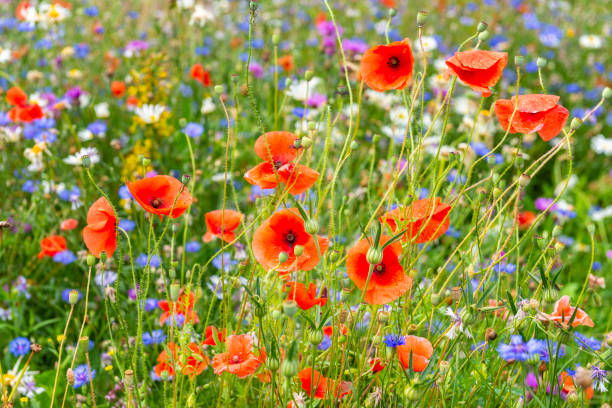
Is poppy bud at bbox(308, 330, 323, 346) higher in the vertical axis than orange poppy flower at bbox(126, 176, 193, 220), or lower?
lower

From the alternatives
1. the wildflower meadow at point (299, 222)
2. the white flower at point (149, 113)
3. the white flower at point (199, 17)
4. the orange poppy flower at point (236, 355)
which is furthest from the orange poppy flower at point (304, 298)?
the white flower at point (199, 17)

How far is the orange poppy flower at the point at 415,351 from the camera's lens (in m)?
1.13

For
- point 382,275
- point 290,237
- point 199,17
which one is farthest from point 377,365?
point 199,17

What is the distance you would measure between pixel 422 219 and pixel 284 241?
0.27 m

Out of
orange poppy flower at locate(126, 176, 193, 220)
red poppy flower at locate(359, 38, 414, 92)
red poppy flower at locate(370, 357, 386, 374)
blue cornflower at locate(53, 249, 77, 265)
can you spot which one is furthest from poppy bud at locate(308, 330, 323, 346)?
blue cornflower at locate(53, 249, 77, 265)

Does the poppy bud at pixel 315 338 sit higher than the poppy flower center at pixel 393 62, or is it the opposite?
the poppy flower center at pixel 393 62

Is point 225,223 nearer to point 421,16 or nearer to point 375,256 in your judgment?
point 375,256

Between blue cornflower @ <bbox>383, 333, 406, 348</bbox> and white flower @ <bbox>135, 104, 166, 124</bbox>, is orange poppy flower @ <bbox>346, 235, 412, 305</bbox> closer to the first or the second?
blue cornflower @ <bbox>383, 333, 406, 348</bbox>

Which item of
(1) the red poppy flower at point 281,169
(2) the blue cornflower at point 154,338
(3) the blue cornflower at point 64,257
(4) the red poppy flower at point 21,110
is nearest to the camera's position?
(1) the red poppy flower at point 281,169

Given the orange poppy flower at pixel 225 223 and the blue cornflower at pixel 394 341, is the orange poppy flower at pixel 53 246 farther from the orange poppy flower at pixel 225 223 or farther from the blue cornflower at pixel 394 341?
the blue cornflower at pixel 394 341

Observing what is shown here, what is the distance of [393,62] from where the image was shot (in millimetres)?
1211

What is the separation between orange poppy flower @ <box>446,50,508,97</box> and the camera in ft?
3.49

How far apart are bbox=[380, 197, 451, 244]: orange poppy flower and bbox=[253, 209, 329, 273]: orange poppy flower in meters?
0.15

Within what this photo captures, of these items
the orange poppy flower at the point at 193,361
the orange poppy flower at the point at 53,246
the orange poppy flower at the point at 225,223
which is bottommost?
the orange poppy flower at the point at 193,361
